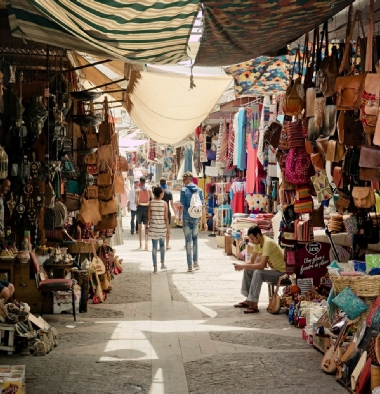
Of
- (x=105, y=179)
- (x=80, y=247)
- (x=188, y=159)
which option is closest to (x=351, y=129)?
(x=80, y=247)

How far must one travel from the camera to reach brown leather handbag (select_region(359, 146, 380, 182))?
619cm

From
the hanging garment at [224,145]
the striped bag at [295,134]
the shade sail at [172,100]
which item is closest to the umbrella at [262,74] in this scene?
the shade sail at [172,100]

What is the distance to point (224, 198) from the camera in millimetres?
21875

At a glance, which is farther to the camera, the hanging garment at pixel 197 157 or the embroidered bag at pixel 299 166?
the hanging garment at pixel 197 157

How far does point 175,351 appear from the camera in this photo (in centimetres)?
820


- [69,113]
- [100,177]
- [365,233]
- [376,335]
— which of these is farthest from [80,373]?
[100,177]

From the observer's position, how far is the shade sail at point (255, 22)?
5127 mm

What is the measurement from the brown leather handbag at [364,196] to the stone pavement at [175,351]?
64.6 inches

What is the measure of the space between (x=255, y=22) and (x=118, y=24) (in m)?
1.08

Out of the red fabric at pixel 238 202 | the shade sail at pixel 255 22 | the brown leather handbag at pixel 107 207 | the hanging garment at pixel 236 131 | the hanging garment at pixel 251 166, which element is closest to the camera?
the shade sail at pixel 255 22

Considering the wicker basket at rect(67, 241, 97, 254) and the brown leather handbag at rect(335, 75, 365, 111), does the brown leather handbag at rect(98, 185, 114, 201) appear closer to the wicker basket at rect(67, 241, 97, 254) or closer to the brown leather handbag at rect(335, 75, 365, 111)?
the wicker basket at rect(67, 241, 97, 254)

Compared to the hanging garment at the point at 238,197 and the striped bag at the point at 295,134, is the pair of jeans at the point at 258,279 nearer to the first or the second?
the striped bag at the point at 295,134

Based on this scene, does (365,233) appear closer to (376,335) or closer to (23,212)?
(376,335)

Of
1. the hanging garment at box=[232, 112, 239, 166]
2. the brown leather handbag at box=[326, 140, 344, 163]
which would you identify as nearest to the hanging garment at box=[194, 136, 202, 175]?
the hanging garment at box=[232, 112, 239, 166]
